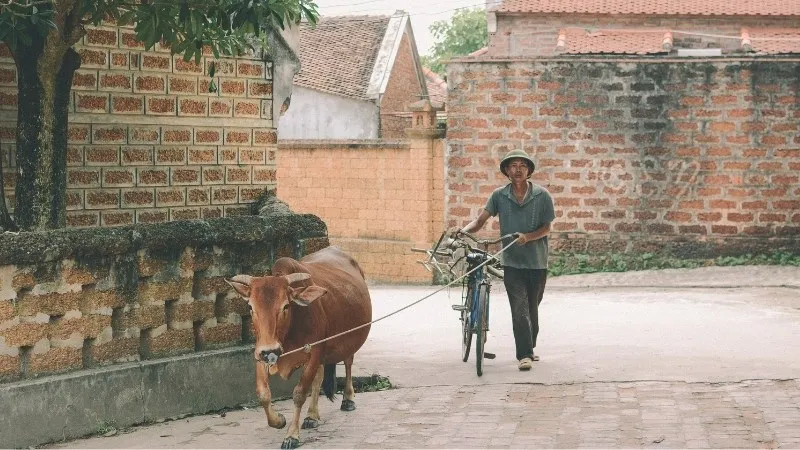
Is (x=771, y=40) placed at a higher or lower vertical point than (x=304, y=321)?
higher

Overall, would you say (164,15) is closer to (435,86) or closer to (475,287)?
(475,287)

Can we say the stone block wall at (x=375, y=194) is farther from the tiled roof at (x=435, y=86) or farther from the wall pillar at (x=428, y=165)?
the tiled roof at (x=435, y=86)

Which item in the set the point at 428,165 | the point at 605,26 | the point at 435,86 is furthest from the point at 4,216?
the point at 435,86

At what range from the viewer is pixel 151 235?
8266mm

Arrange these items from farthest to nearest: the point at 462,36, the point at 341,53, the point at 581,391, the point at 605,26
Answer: the point at 462,36 → the point at 341,53 → the point at 605,26 → the point at 581,391

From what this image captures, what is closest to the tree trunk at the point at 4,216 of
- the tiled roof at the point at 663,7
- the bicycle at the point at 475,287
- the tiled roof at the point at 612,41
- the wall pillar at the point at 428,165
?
the bicycle at the point at 475,287

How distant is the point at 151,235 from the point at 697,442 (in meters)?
3.74

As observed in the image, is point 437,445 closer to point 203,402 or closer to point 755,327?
point 203,402

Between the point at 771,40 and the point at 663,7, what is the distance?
2.64m

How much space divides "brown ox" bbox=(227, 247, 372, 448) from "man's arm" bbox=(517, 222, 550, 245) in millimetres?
1747

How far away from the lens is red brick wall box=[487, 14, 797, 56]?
28.3 m

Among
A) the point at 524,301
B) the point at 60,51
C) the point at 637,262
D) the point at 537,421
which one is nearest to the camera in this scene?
the point at 537,421

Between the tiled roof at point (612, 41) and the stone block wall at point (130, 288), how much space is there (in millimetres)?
18357

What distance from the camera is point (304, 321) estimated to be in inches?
301
